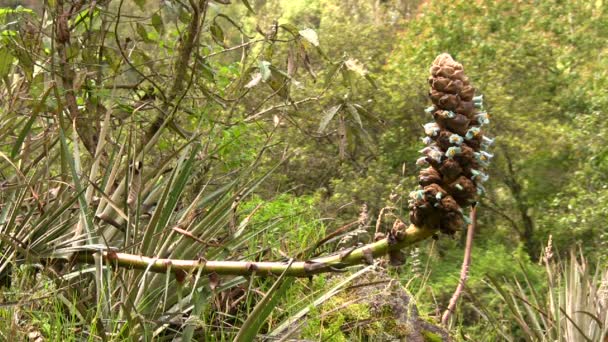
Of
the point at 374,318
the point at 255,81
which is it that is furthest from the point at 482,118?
the point at 255,81

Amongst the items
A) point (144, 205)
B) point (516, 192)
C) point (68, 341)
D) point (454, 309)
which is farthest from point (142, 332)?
point (516, 192)

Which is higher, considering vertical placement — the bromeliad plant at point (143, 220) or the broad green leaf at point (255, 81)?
the broad green leaf at point (255, 81)

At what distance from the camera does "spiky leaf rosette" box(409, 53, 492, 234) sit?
1.71 meters

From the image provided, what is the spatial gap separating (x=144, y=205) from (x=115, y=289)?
1.57 ft

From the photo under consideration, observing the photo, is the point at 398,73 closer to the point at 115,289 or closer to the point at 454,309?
the point at 454,309

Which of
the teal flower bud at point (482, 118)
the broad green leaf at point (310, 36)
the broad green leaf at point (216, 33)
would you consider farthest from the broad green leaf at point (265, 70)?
the teal flower bud at point (482, 118)

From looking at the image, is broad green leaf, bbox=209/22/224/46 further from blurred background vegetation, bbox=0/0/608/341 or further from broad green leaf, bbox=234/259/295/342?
broad green leaf, bbox=234/259/295/342

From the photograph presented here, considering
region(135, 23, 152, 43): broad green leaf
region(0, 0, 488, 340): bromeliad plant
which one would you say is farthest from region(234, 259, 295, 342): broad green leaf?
region(135, 23, 152, 43): broad green leaf

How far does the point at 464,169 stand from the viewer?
5.75ft

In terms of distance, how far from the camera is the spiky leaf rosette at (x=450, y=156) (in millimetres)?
1715

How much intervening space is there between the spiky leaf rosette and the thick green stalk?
56mm

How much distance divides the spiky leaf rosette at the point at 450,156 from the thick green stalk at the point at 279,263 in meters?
0.06

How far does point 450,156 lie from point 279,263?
0.51 metres

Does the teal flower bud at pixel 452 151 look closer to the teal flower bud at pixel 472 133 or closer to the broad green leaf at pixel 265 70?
the teal flower bud at pixel 472 133
